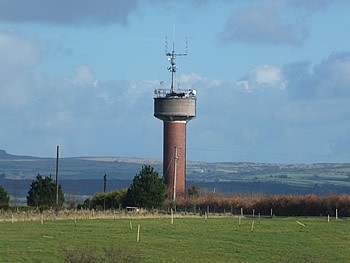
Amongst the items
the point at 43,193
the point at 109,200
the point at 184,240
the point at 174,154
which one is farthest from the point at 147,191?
the point at 184,240

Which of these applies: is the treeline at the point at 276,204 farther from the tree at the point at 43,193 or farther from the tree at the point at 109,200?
the tree at the point at 43,193

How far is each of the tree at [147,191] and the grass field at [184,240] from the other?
17.1 m

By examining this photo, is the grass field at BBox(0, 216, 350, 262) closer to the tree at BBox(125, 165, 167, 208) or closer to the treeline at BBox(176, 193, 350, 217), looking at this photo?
the treeline at BBox(176, 193, 350, 217)

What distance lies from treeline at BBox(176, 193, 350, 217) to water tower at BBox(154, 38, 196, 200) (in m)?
2.30

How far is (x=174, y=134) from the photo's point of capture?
3962 inches

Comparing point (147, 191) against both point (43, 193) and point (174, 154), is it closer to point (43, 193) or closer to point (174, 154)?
point (174, 154)

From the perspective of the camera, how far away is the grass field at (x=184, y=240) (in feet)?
160

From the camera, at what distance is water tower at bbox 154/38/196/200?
3949 inches

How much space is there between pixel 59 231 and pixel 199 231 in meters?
9.34

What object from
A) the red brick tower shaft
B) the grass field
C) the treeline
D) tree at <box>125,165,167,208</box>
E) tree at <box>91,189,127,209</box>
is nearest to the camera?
the grass field

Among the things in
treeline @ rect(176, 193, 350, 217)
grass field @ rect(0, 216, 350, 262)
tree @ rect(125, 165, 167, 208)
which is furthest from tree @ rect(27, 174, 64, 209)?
grass field @ rect(0, 216, 350, 262)

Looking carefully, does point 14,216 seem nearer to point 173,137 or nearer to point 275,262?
point 173,137

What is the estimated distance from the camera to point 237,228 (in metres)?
67.8

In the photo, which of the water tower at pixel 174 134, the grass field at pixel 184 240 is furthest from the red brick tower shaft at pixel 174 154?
the grass field at pixel 184 240
